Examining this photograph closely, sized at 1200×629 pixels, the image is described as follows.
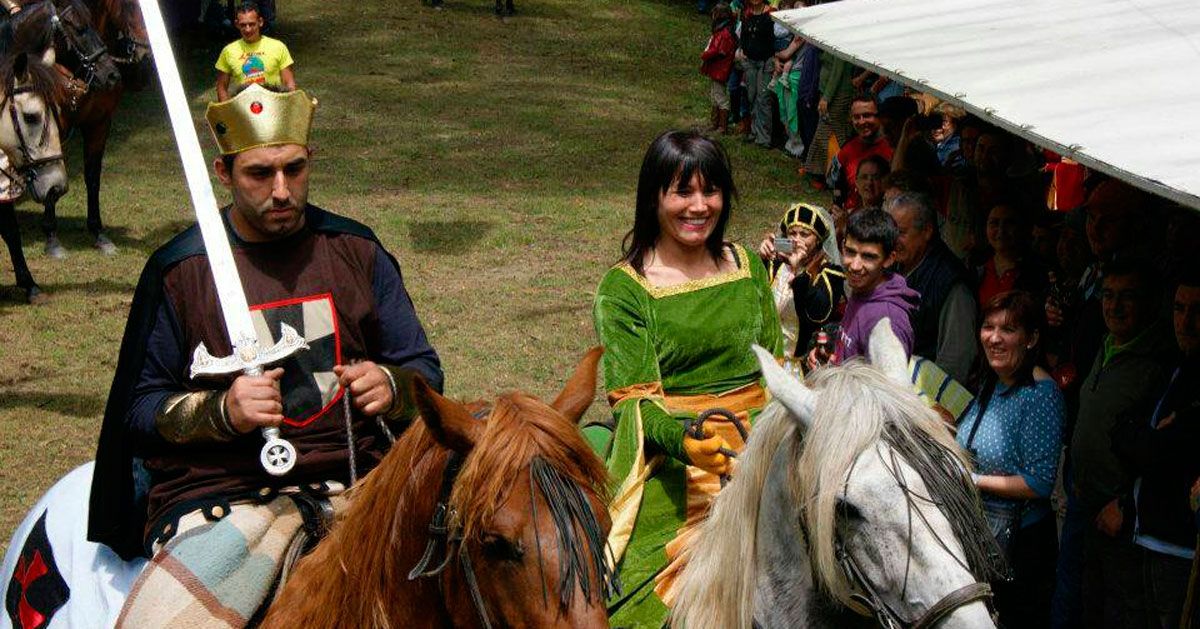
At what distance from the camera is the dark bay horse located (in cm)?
1069

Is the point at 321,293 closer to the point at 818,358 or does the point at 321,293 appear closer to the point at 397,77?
the point at 818,358

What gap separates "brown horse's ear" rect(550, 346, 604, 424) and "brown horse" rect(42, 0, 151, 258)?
10866mm

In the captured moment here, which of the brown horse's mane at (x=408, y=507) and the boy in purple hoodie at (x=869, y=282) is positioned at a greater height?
the brown horse's mane at (x=408, y=507)

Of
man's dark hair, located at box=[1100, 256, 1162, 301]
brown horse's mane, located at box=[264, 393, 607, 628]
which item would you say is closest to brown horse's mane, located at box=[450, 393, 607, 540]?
brown horse's mane, located at box=[264, 393, 607, 628]

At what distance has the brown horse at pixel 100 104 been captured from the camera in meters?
13.1

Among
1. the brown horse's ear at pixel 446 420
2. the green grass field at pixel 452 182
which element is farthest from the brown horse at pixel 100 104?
the brown horse's ear at pixel 446 420

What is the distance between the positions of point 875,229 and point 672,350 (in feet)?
7.15

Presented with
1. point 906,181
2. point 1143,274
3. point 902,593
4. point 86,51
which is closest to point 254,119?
point 902,593

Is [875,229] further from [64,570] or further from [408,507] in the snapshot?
[64,570]

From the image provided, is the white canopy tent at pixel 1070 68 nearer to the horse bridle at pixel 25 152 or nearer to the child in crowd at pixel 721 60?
the horse bridle at pixel 25 152

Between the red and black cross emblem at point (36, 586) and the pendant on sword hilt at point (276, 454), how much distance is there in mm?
1245

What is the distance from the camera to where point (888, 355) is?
3.73 m

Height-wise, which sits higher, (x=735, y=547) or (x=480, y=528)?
(x=480, y=528)

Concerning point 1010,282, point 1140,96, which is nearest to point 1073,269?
point 1010,282
